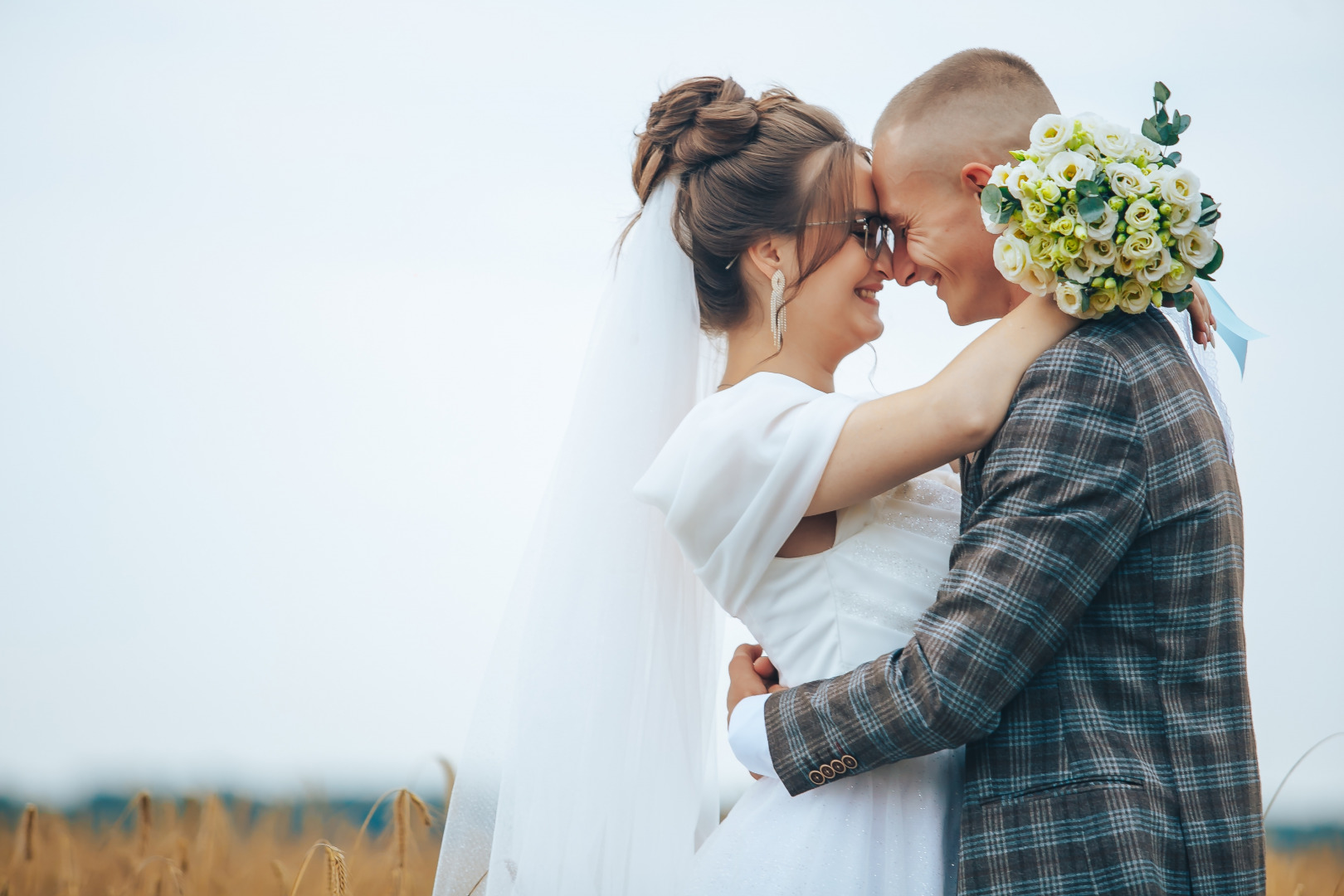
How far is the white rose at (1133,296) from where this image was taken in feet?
5.49

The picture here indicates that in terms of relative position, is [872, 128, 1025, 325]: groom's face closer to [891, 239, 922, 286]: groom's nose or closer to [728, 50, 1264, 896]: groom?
[891, 239, 922, 286]: groom's nose

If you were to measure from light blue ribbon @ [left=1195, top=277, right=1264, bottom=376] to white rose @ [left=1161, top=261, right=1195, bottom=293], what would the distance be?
52 centimetres

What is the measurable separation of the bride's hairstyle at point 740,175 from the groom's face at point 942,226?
4.5 inches

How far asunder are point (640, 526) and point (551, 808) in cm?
68

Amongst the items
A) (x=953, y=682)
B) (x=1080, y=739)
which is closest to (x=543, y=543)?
(x=953, y=682)

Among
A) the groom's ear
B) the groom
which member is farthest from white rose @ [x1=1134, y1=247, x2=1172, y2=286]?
the groom's ear

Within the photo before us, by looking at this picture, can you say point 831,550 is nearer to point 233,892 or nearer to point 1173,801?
point 1173,801

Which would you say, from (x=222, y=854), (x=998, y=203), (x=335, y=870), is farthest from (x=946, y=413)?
(x=222, y=854)

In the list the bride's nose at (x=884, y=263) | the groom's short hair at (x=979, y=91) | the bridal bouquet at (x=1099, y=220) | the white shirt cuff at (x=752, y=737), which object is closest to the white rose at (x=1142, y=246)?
the bridal bouquet at (x=1099, y=220)

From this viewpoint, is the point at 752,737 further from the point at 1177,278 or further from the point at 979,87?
the point at 979,87

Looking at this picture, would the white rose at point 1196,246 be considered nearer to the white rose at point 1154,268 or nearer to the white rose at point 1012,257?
the white rose at point 1154,268

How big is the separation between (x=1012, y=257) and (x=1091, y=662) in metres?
0.71

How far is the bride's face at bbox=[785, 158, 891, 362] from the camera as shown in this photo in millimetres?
2287

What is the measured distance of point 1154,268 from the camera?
A: 166 cm
